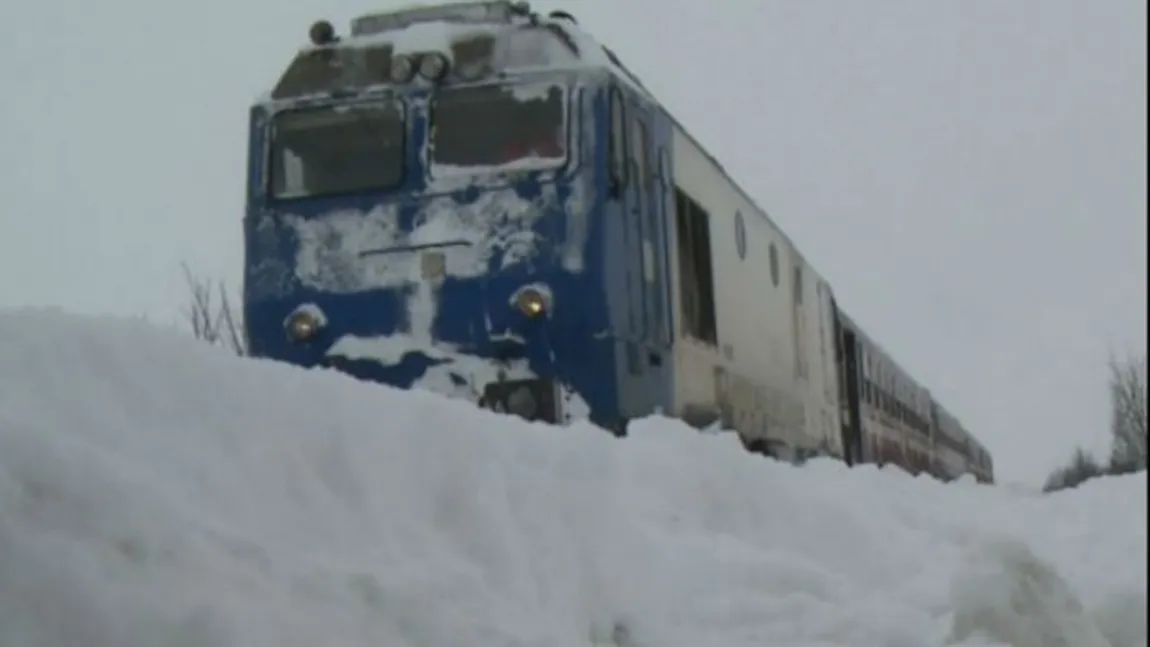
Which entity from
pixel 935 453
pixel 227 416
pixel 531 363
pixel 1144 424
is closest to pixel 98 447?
pixel 227 416

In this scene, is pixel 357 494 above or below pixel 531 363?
below

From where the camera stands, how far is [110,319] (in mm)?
3674

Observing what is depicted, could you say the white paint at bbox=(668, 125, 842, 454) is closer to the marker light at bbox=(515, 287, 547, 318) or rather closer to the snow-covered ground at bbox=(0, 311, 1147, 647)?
the marker light at bbox=(515, 287, 547, 318)

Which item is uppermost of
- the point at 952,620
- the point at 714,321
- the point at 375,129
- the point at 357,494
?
the point at 375,129

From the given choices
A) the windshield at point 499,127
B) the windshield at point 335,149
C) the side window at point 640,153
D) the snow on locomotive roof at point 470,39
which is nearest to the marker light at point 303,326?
the windshield at point 335,149

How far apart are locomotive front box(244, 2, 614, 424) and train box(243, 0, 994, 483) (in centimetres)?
1

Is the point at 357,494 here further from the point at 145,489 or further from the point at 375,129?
the point at 375,129

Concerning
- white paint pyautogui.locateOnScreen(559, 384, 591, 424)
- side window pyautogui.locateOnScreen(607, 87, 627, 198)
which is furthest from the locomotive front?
side window pyautogui.locateOnScreen(607, 87, 627, 198)

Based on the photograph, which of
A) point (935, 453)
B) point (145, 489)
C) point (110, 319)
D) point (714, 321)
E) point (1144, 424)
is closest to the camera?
point (145, 489)

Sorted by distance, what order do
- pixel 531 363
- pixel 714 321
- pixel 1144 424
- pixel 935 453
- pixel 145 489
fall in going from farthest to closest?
pixel 935 453, pixel 714 321, pixel 531 363, pixel 1144 424, pixel 145 489

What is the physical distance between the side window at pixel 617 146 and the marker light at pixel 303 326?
1814 millimetres

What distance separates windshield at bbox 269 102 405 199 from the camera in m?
8.77

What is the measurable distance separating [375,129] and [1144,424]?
4635 millimetres

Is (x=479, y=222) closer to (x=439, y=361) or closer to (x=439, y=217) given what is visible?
(x=439, y=217)
